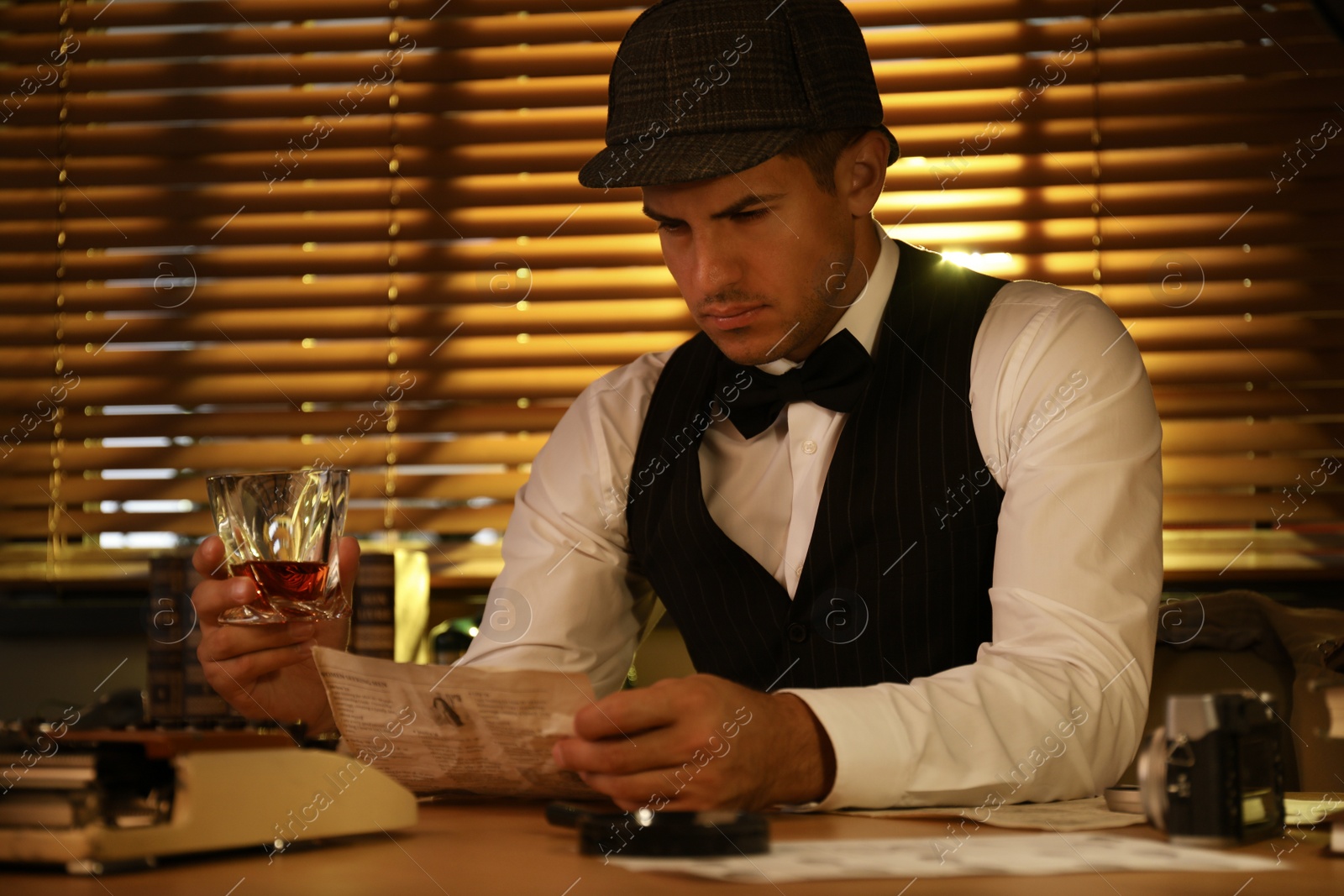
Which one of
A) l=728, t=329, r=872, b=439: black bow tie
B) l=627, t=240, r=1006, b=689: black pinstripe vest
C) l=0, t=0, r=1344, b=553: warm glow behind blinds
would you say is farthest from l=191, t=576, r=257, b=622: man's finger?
l=0, t=0, r=1344, b=553: warm glow behind blinds

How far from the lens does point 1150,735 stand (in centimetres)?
77

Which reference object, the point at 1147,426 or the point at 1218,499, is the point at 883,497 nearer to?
the point at 1147,426

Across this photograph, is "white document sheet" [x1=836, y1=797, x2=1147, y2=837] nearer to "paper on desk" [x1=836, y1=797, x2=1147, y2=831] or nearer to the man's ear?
"paper on desk" [x1=836, y1=797, x2=1147, y2=831]

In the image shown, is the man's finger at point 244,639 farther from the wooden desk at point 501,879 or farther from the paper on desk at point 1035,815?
the paper on desk at point 1035,815

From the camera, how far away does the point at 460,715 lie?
0.98 meters

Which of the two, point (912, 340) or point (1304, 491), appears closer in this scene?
point (912, 340)

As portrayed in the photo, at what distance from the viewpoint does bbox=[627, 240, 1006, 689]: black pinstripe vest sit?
142 cm

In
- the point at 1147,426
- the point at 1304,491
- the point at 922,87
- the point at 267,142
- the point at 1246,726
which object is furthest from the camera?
the point at 267,142

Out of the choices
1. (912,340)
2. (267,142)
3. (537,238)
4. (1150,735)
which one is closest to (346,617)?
(912,340)

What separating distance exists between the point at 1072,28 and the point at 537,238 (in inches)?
42.2

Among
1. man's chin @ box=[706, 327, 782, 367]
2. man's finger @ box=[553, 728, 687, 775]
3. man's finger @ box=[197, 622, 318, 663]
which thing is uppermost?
man's chin @ box=[706, 327, 782, 367]

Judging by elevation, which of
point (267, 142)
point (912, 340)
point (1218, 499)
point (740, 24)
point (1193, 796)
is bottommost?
point (1193, 796)

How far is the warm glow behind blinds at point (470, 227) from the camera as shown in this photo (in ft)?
7.41

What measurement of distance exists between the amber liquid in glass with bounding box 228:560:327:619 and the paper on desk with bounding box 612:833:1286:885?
20.9 inches
